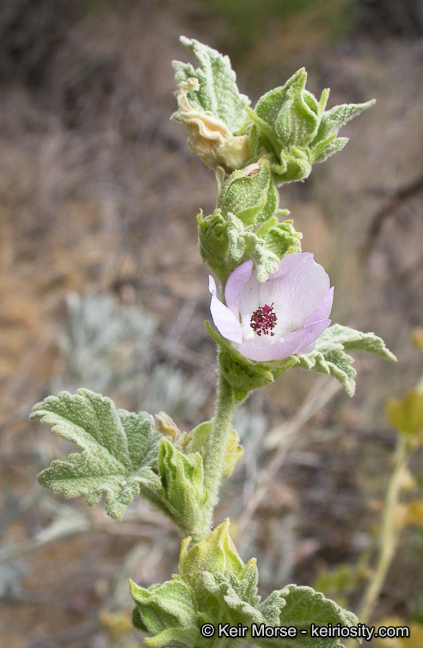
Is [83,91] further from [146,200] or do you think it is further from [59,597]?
[59,597]

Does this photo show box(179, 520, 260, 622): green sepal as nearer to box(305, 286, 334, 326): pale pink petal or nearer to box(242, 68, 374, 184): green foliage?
box(305, 286, 334, 326): pale pink petal

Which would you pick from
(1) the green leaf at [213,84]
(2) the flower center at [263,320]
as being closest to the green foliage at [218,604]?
(2) the flower center at [263,320]

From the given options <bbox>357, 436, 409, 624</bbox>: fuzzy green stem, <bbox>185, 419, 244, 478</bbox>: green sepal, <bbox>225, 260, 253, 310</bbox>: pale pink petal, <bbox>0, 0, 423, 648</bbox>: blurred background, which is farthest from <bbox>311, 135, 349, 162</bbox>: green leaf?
<bbox>0, 0, 423, 648</bbox>: blurred background

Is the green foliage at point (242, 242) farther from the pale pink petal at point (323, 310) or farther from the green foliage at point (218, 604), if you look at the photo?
the green foliage at point (218, 604)

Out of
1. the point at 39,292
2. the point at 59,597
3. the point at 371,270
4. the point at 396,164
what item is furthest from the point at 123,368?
the point at 396,164

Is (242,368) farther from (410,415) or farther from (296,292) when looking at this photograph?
(410,415)
